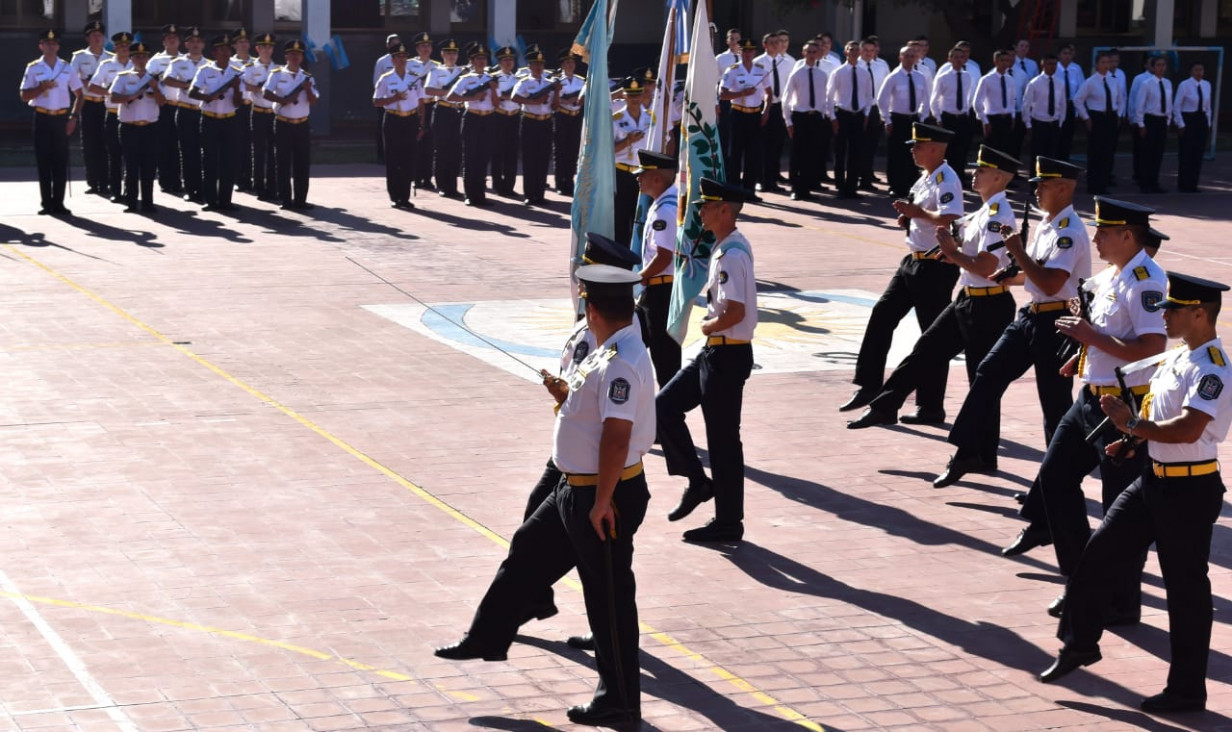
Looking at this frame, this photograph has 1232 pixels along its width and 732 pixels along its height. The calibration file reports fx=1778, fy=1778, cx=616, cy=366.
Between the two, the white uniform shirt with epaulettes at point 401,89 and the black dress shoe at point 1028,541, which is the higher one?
the white uniform shirt with epaulettes at point 401,89

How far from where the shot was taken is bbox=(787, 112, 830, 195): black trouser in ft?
83.1

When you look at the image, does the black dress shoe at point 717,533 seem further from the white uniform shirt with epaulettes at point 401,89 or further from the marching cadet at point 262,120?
the white uniform shirt with epaulettes at point 401,89

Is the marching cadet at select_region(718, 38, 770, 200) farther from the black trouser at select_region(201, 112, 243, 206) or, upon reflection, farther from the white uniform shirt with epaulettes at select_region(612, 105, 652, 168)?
the black trouser at select_region(201, 112, 243, 206)

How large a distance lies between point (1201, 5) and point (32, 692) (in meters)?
36.9

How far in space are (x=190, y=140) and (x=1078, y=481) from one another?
16.6 metres

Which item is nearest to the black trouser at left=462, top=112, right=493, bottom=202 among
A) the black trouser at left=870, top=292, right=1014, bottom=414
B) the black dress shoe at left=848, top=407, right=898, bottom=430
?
the black trouser at left=870, top=292, right=1014, bottom=414

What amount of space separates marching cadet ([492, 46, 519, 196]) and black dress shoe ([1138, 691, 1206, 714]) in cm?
1828

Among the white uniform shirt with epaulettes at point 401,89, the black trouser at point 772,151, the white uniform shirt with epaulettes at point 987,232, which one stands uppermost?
the white uniform shirt with epaulettes at point 401,89

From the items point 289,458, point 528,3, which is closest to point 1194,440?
point 289,458

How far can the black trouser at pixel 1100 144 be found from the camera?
26906mm

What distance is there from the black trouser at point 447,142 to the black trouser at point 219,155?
3.14 meters

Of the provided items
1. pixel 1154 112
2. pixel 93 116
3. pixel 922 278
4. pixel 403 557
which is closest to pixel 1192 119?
pixel 1154 112

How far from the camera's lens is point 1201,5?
3941 cm

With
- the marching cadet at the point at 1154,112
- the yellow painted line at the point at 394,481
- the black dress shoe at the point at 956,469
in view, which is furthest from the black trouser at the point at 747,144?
the black dress shoe at the point at 956,469
